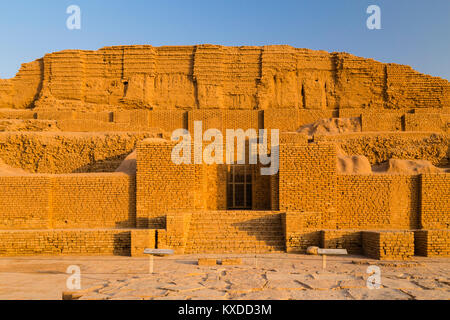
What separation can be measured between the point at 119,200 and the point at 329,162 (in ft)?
20.9

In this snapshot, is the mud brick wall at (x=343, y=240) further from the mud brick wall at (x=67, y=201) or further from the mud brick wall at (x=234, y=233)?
the mud brick wall at (x=67, y=201)

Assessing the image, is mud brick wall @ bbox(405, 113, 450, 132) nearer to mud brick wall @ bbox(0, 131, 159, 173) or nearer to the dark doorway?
the dark doorway

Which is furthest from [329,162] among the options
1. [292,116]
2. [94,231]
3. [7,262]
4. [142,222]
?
[292,116]

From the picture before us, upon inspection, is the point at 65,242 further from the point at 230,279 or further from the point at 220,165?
the point at 220,165

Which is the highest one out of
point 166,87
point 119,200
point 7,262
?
point 166,87

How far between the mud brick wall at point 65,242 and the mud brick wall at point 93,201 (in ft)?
5.90

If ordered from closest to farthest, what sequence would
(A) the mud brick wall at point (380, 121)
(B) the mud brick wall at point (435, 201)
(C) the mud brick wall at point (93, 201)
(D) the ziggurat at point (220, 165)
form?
(D) the ziggurat at point (220, 165), (B) the mud brick wall at point (435, 201), (C) the mud brick wall at point (93, 201), (A) the mud brick wall at point (380, 121)

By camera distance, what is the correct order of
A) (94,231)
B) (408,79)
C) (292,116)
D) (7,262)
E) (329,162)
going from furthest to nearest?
(408,79)
(292,116)
(329,162)
(94,231)
(7,262)

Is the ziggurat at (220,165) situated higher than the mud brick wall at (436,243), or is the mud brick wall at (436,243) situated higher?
the ziggurat at (220,165)

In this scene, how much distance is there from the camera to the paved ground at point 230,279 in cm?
538

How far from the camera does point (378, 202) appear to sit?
1185 centimetres

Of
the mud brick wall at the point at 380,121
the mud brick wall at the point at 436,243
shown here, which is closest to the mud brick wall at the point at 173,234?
the mud brick wall at the point at 436,243
